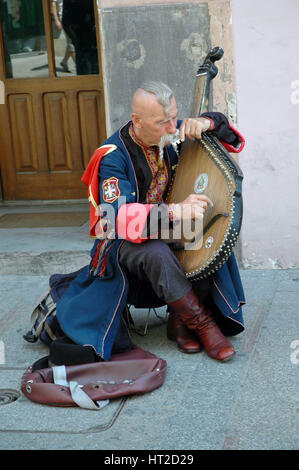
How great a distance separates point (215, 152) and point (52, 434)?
4.54 ft

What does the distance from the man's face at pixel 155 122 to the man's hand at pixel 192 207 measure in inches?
13.1

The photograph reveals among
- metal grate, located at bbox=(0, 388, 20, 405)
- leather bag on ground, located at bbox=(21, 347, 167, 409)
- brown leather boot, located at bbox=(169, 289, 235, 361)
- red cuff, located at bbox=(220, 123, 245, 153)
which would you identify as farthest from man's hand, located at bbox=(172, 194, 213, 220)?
metal grate, located at bbox=(0, 388, 20, 405)

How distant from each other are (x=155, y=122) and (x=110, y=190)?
36 cm

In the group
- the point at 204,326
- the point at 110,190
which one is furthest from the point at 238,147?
the point at 204,326

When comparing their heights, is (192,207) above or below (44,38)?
below

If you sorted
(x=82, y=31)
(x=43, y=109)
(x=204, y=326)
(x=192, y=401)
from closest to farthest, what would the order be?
1. (x=192, y=401)
2. (x=204, y=326)
3. (x=82, y=31)
4. (x=43, y=109)

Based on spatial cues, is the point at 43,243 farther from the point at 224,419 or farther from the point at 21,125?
the point at 224,419

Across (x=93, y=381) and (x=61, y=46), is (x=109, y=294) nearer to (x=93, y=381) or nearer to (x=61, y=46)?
(x=93, y=381)

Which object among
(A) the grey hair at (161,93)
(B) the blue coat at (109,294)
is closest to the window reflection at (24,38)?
(B) the blue coat at (109,294)

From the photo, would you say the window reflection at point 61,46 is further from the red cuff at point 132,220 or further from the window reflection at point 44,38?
the red cuff at point 132,220

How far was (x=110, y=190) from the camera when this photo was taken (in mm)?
3115

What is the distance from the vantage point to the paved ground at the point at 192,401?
261cm

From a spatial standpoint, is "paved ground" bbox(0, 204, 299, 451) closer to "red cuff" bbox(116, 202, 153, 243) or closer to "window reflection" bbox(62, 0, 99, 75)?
"red cuff" bbox(116, 202, 153, 243)

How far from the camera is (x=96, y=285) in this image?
3.27 m
